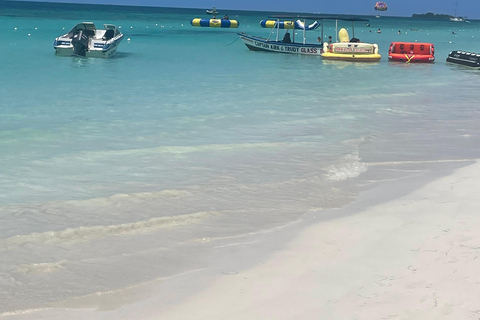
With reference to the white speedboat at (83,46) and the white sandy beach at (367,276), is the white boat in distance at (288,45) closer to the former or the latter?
the white speedboat at (83,46)

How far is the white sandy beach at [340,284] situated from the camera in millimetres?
4477

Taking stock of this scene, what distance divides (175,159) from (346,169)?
2727 mm

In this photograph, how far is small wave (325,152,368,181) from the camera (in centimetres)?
868

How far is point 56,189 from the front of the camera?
7.94 metres

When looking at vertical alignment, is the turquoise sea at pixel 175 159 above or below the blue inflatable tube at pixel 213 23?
below

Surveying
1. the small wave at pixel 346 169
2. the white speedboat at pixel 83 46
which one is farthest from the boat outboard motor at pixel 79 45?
the small wave at pixel 346 169

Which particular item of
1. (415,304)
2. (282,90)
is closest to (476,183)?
(415,304)

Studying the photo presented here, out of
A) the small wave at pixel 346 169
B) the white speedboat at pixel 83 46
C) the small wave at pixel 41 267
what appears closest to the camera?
the small wave at pixel 41 267

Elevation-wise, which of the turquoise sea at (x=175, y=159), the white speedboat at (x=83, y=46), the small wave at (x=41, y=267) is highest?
the white speedboat at (x=83, y=46)

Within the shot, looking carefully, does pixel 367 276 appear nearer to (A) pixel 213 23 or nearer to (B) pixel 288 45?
(B) pixel 288 45

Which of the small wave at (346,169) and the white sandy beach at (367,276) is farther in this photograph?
the small wave at (346,169)

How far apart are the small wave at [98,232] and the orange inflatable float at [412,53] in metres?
26.4

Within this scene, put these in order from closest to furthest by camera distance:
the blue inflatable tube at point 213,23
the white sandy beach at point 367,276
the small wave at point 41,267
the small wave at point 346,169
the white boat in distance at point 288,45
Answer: the white sandy beach at point 367,276 → the small wave at point 41,267 → the small wave at point 346,169 → the white boat in distance at point 288,45 → the blue inflatable tube at point 213,23

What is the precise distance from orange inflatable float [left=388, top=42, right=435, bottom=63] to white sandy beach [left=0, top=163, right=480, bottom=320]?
2598cm
